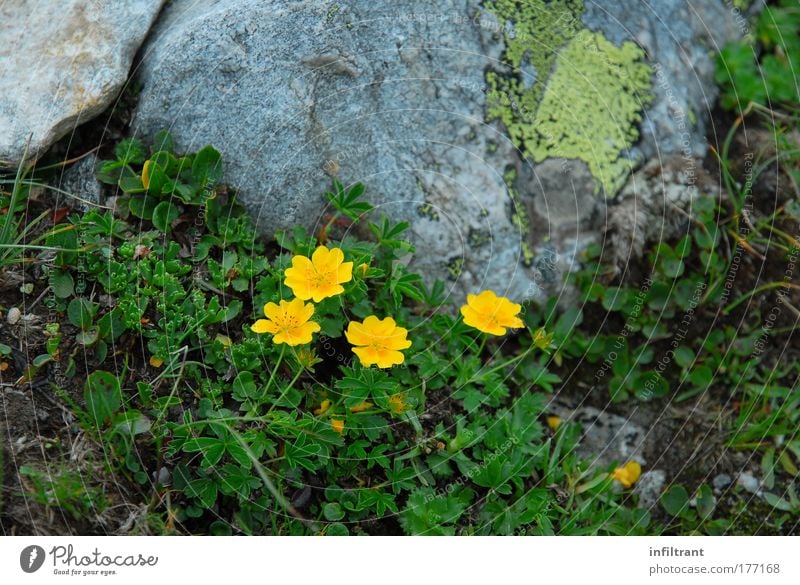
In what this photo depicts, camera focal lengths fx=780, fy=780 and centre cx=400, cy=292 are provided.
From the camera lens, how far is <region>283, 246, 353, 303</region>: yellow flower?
322 centimetres

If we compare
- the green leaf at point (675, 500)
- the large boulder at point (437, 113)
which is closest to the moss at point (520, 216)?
the large boulder at point (437, 113)

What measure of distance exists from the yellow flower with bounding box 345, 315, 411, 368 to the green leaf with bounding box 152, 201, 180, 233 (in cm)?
102

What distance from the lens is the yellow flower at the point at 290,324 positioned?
3154 mm

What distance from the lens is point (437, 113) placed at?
4.00 m

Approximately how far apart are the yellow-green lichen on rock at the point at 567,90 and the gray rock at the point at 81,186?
1972 millimetres

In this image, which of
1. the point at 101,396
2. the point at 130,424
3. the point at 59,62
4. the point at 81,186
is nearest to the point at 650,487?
the point at 130,424

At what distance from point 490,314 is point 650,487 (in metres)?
1.23

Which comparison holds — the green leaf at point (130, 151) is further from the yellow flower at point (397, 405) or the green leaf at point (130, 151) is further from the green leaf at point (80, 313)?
the yellow flower at point (397, 405)

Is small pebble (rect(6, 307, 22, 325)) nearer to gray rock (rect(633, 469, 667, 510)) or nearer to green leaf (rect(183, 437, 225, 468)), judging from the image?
green leaf (rect(183, 437, 225, 468))

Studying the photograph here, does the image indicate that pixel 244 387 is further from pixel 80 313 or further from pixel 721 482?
pixel 721 482

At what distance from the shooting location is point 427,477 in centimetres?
340

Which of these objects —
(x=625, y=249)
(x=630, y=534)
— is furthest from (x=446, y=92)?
(x=630, y=534)

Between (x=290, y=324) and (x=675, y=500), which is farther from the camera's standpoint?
(x=675, y=500)
